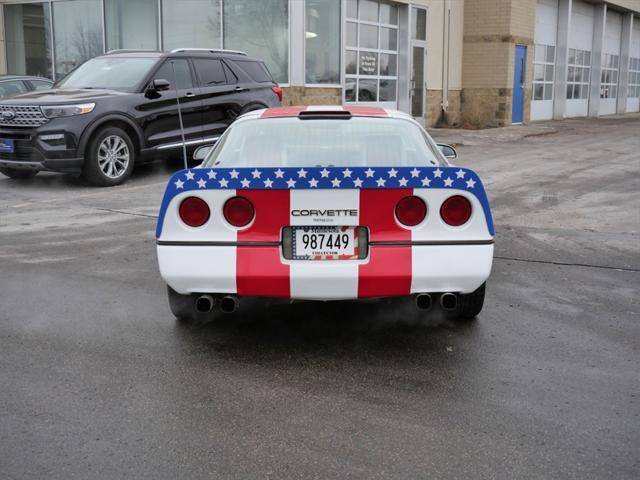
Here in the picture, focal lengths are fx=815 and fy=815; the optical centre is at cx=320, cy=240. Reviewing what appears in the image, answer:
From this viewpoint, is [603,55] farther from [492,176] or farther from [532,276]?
[532,276]

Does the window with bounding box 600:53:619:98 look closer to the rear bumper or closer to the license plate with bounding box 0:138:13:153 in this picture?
the license plate with bounding box 0:138:13:153

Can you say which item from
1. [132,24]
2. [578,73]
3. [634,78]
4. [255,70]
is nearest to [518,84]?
[578,73]

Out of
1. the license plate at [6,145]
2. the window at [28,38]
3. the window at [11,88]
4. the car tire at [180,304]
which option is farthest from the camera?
the window at [28,38]

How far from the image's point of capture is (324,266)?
4.32m

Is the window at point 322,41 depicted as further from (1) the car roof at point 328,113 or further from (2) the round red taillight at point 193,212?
(2) the round red taillight at point 193,212

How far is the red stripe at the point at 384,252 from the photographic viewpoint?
4.32 m

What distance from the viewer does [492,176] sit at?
42.3 feet

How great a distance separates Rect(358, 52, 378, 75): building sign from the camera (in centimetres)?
2136

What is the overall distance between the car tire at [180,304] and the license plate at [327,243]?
953mm

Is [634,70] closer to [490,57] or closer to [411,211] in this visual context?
[490,57]

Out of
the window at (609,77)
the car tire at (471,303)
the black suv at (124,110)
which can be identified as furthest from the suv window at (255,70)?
the window at (609,77)

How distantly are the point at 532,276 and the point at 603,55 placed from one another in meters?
32.5

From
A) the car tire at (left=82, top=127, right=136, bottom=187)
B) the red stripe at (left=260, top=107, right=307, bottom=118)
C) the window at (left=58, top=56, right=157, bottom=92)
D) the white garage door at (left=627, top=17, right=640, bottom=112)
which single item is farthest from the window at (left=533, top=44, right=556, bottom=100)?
the red stripe at (left=260, top=107, right=307, bottom=118)

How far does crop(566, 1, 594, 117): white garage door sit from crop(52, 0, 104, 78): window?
19.2 m
